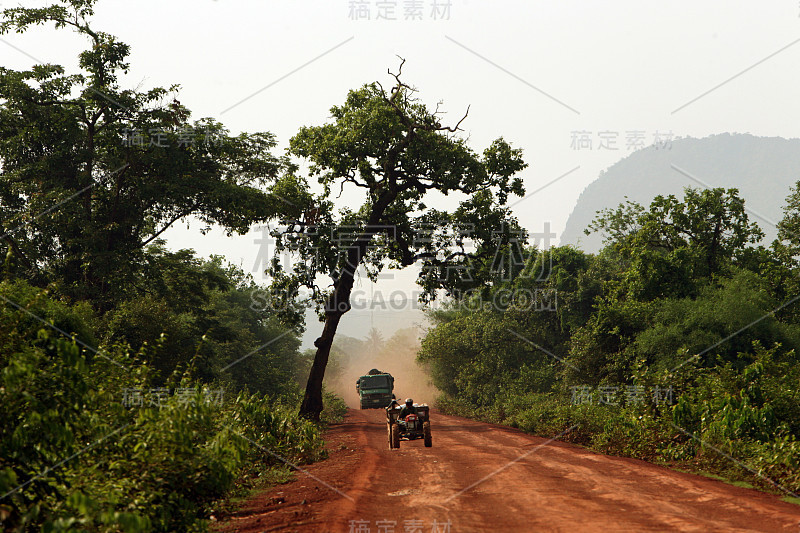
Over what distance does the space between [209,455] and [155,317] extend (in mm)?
16107

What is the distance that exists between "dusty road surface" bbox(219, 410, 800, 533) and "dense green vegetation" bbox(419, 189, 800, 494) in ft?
6.47

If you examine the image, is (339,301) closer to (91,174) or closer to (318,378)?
(318,378)

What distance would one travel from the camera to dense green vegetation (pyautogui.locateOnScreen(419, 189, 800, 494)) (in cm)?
1506

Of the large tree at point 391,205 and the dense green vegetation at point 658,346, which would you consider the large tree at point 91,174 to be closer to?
the large tree at point 391,205

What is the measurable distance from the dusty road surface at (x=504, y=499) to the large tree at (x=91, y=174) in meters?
14.9

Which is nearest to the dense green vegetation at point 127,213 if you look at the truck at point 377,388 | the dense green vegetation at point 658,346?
the truck at point 377,388

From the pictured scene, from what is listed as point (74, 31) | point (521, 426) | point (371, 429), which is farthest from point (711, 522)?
point (74, 31)

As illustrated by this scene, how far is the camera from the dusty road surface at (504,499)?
8156 millimetres

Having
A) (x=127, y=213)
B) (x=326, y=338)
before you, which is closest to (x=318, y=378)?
(x=326, y=338)

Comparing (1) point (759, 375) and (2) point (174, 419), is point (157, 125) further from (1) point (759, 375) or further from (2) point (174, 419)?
(1) point (759, 375)

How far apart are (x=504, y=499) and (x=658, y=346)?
50.9 feet

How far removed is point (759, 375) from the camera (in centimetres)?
1642

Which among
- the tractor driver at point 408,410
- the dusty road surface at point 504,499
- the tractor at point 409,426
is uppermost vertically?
the tractor driver at point 408,410

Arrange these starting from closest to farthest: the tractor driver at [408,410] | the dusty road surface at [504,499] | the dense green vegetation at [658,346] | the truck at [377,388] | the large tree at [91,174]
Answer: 1. the dusty road surface at [504,499]
2. the dense green vegetation at [658,346]
3. the tractor driver at [408,410]
4. the large tree at [91,174]
5. the truck at [377,388]
